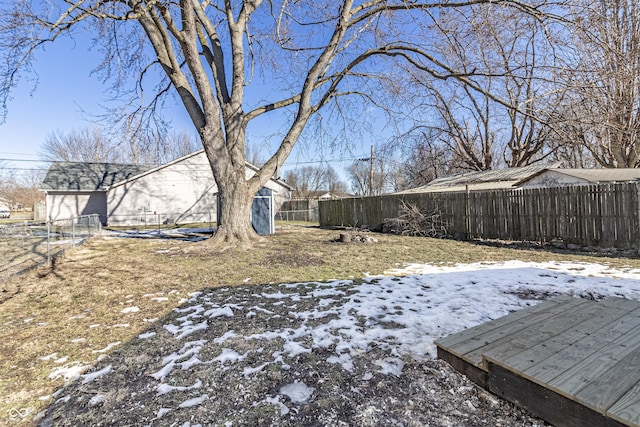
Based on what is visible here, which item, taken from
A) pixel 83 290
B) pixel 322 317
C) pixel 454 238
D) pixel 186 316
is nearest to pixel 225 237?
pixel 83 290

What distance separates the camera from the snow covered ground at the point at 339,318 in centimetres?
227

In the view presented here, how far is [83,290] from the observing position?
15.0 feet

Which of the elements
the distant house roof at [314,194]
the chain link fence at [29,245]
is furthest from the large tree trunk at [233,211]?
the distant house roof at [314,194]

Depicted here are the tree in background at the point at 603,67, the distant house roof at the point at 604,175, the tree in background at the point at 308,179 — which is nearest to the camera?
the tree in background at the point at 603,67

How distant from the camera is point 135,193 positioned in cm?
2028

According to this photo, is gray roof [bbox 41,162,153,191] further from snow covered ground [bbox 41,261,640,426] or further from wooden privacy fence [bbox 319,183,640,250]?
wooden privacy fence [bbox 319,183,640,250]

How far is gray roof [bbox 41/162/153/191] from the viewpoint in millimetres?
19969

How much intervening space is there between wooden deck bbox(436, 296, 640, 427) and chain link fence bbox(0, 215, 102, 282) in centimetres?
717

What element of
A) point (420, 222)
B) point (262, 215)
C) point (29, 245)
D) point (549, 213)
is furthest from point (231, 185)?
point (549, 213)

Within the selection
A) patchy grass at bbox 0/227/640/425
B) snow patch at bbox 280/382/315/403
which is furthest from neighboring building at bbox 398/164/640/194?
snow patch at bbox 280/382/315/403

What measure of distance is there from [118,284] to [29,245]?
688 cm

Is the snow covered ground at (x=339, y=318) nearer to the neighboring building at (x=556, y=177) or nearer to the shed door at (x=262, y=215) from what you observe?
the neighboring building at (x=556, y=177)

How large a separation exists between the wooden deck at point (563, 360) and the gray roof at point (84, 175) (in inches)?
928

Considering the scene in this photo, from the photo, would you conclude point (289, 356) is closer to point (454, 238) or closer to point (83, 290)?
point (83, 290)
